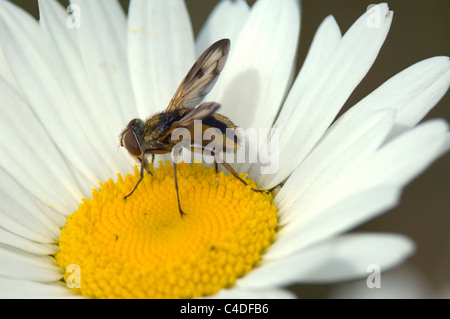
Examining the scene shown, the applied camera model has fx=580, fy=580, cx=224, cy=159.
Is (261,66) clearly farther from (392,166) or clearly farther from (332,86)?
(392,166)

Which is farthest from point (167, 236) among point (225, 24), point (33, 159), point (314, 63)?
point (225, 24)

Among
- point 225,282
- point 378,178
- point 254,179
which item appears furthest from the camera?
point 254,179

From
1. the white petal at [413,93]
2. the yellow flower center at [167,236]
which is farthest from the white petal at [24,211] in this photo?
the white petal at [413,93]

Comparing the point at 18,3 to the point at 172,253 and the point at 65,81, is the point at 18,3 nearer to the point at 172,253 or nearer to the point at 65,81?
the point at 65,81

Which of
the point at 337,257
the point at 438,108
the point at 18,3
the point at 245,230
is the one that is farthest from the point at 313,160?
the point at 18,3

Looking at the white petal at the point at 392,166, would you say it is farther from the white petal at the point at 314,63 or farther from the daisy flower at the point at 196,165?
the white petal at the point at 314,63

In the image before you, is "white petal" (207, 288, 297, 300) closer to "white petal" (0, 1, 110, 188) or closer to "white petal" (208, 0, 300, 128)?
"white petal" (208, 0, 300, 128)
